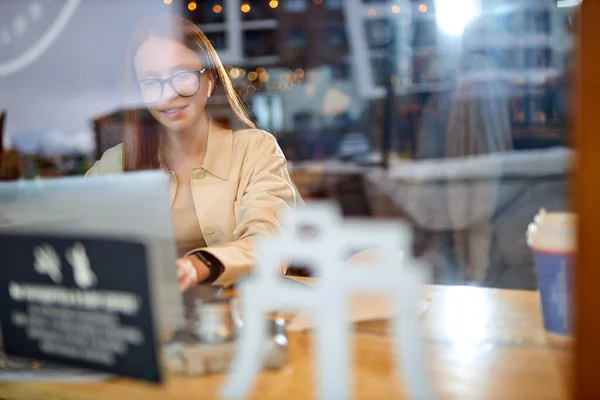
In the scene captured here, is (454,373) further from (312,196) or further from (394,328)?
(312,196)

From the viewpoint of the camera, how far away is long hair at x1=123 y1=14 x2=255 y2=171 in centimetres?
155

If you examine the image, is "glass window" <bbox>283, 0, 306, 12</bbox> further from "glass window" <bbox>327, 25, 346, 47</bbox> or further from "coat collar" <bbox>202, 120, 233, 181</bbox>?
"coat collar" <bbox>202, 120, 233, 181</bbox>

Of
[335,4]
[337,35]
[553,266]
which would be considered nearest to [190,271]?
[553,266]

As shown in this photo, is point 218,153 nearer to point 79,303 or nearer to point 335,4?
point 335,4

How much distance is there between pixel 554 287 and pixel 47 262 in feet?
2.76

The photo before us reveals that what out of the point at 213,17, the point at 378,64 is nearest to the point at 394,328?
the point at 378,64

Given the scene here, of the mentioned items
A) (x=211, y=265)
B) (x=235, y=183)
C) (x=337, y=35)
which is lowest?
(x=211, y=265)

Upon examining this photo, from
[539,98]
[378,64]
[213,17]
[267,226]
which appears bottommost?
[267,226]

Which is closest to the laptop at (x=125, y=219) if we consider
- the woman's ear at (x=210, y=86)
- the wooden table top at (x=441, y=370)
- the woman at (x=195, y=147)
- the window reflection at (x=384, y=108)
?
the wooden table top at (x=441, y=370)

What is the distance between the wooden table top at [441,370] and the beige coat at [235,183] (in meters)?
0.59

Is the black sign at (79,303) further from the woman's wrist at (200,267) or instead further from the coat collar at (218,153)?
the coat collar at (218,153)

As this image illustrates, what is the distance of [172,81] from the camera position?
153 centimetres

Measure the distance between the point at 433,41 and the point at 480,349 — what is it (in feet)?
4.40

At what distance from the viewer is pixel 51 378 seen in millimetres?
1026
